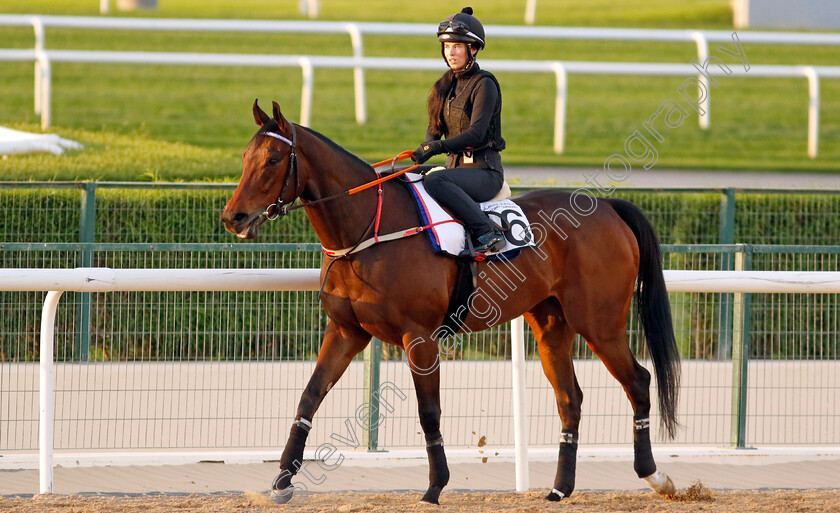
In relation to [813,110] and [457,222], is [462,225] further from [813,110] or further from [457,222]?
[813,110]

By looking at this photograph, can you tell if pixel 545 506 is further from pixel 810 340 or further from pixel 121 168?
pixel 121 168

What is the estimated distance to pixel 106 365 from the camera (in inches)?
251

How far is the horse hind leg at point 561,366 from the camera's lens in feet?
18.5

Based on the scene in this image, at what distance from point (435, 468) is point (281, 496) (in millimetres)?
730

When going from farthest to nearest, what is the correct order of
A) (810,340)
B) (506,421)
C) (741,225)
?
(741,225)
(810,340)
(506,421)

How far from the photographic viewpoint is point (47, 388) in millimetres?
5215

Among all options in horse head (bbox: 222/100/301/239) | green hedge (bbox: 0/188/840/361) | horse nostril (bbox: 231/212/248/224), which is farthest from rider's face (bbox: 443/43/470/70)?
green hedge (bbox: 0/188/840/361)

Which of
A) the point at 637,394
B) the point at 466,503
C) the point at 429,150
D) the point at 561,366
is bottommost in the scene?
the point at 466,503

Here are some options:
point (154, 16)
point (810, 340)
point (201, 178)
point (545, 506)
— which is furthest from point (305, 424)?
point (154, 16)

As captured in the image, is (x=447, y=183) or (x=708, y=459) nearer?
(x=447, y=183)

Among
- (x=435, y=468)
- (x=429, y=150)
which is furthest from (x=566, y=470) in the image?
(x=429, y=150)

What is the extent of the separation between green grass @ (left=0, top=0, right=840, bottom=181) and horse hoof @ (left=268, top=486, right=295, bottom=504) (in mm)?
5684

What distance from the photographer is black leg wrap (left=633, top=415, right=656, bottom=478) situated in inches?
217

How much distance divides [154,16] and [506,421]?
591 inches
